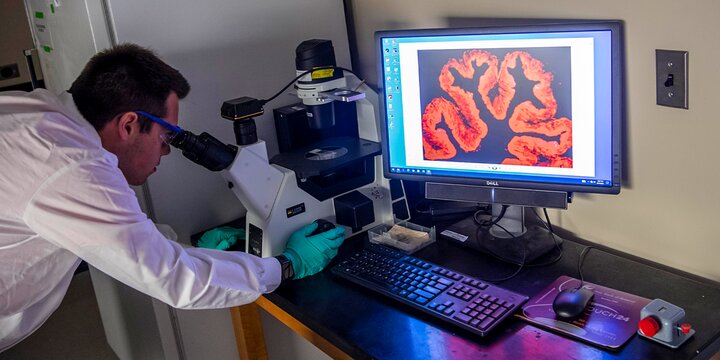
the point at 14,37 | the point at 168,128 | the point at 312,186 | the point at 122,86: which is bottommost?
the point at 312,186

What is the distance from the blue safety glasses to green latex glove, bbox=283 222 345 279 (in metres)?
0.39

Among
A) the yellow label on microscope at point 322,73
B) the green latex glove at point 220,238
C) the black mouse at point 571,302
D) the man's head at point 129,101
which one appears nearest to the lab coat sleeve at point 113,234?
the man's head at point 129,101

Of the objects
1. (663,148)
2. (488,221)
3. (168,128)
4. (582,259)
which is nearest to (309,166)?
(168,128)

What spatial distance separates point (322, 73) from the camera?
1824 mm

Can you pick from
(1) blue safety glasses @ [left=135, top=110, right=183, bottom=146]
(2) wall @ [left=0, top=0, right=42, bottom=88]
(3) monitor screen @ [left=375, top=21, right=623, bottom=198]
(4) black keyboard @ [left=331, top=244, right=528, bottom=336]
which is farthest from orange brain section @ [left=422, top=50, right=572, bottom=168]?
(2) wall @ [left=0, top=0, right=42, bottom=88]

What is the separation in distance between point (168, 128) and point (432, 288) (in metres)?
0.69

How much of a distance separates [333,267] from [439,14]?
77 cm

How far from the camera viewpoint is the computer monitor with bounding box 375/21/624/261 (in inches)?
57.8

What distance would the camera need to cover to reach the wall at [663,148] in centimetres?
141

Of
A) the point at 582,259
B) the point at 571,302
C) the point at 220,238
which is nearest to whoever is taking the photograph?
the point at 571,302

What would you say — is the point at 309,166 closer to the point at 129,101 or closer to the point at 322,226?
the point at 322,226

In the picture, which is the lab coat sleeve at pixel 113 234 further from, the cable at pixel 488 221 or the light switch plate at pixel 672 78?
the light switch plate at pixel 672 78

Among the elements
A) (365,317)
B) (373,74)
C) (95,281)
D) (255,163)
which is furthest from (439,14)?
(95,281)

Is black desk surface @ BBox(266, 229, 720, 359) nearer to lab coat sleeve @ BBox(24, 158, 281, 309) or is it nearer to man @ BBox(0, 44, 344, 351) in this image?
man @ BBox(0, 44, 344, 351)
